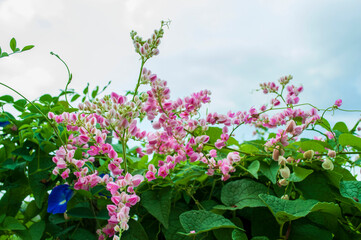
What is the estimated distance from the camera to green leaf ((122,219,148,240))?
2.56 feet

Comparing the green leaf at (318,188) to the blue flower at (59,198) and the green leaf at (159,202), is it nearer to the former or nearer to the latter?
the green leaf at (159,202)

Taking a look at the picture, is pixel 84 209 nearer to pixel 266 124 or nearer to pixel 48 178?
pixel 48 178

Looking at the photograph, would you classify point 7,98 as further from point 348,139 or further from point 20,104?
point 348,139

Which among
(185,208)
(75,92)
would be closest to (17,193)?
(75,92)

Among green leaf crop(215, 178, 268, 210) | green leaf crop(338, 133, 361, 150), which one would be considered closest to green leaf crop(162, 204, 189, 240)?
green leaf crop(215, 178, 268, 210)

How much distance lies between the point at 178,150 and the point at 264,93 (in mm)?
500

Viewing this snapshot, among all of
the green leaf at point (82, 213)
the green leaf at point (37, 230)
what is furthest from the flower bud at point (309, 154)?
the green leaf at point (37, 230)

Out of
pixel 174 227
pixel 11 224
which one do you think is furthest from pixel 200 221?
pixel 11 224

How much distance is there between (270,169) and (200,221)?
0.79ft

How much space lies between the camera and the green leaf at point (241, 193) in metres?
0.78

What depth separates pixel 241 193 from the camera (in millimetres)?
801

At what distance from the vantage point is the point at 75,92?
120cm

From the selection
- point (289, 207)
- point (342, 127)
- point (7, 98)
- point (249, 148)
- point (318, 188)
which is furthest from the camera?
point (342, 127)

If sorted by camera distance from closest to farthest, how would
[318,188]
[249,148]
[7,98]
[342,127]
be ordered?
[318,188] < [249,148] < [7,98] < [342,127]
